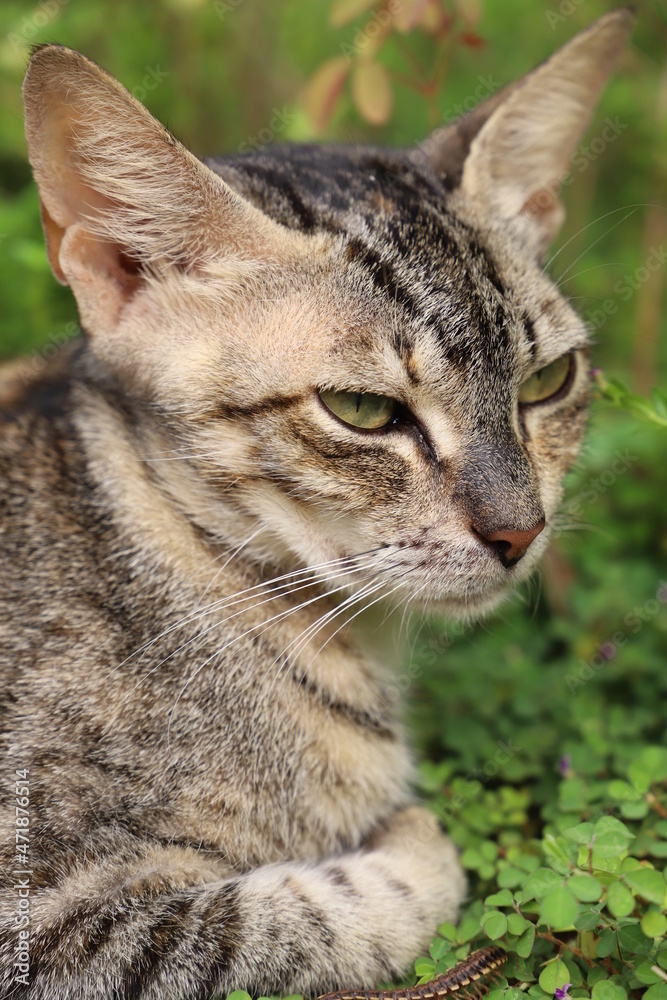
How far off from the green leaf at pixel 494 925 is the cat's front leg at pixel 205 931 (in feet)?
0.74

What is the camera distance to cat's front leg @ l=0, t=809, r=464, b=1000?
5.78 feet

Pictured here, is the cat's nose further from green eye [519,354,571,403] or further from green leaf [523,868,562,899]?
green leaf [523,868,562,899]

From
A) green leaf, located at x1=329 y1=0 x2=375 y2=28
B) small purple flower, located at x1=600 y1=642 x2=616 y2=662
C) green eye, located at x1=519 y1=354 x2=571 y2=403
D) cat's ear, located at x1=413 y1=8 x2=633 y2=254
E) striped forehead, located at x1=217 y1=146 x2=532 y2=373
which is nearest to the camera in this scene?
striped forehead, located at x1=217 y1=146 x2=532 y2=373

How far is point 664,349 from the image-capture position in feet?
14.8

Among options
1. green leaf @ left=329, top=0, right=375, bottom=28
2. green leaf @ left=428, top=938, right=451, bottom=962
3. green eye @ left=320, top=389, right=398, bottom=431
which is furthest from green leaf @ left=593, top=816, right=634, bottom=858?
green leaf @ left=329, top=0, right=375, bottom=28

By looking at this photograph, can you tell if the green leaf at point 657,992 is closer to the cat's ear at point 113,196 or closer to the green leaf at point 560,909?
the green leaf at point 560,909

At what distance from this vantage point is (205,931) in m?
1.81

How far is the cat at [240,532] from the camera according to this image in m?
1.83

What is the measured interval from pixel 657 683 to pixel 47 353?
89.1 inches

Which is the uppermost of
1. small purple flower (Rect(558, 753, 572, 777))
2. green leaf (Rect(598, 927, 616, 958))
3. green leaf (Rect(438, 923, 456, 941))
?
green leaf (Rect(598, 927, 616, 958))

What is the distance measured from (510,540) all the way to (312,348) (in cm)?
59

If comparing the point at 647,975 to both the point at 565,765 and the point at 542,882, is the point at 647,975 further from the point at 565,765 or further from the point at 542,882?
the point at 565,765

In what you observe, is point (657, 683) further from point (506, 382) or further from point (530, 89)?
point (530, 89)

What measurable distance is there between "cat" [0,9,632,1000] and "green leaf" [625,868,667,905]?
1.81ft
